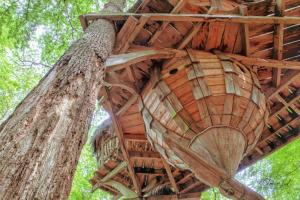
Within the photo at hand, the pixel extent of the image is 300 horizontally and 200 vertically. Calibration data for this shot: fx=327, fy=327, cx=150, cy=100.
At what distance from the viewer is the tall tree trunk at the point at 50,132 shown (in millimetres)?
1811

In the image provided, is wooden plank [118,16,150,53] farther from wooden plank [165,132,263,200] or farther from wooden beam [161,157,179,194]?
wooden beam [161,157,179,194]

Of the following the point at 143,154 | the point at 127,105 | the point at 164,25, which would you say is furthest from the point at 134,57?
the point at 143,154

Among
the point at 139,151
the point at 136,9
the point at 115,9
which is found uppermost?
the point at 115,9

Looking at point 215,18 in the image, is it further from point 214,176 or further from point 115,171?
point 115,171

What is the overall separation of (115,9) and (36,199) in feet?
17.0

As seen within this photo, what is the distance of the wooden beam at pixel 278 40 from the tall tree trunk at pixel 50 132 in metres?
3.30

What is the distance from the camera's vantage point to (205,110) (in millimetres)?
4961

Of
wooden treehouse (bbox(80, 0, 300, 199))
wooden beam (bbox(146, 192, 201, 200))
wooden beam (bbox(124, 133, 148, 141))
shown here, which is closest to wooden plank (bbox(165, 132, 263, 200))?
wooden treehouse (bbox(80, 0, 300, 199))

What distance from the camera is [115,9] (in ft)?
20.9

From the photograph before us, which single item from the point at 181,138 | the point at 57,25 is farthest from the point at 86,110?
the point at 57,25

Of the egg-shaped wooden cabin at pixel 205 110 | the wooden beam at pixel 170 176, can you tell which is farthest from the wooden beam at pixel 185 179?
the egg-shaped wooden cabin at pixel 205 110

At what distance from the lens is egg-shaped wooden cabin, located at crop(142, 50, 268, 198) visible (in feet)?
15.8

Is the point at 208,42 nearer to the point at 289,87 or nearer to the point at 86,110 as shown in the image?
the point at 289,87

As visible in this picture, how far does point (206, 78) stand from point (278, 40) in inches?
61.1
